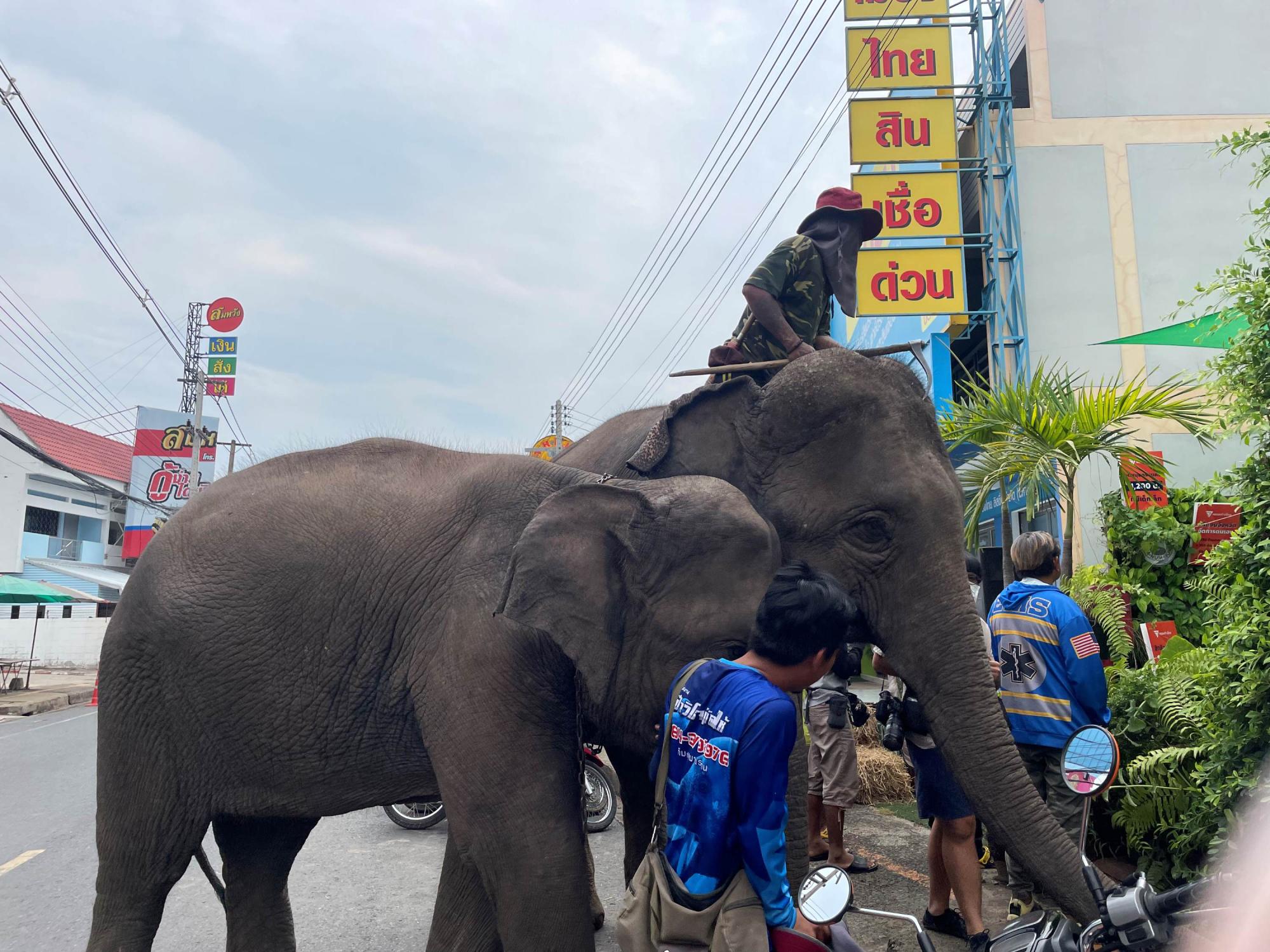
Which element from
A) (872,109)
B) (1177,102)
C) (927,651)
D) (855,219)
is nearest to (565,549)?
(927,651)

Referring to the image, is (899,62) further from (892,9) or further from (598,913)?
(598,913)

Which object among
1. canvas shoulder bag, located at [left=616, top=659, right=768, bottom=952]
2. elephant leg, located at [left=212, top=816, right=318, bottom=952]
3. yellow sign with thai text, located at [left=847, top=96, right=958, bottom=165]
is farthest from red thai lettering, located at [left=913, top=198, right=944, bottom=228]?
canvas shoulder bag, located at [left=616, top=659, right=768, bottom=952]

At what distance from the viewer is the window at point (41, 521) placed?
32.0 meters

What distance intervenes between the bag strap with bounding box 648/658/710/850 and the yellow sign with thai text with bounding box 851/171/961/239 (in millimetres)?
10795

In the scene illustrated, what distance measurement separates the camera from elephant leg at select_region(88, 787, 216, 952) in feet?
10.7

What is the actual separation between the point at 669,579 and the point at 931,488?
950mm

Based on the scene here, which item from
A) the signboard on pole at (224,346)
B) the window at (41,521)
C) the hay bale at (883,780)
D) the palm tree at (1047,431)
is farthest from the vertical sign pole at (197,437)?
the palm tree at (1047,431)

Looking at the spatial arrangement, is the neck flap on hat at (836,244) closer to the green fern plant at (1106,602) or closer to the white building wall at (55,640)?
the green fern plant at (1106,602)

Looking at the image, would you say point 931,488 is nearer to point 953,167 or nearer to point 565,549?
point 565,549

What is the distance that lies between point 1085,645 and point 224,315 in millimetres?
34386

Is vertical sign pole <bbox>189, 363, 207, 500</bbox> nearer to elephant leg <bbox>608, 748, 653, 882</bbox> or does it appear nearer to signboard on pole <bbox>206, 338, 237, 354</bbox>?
signboard on pole <bbox>206, 338, 237, 354</bbox>

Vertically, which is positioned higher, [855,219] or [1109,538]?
[855,219]

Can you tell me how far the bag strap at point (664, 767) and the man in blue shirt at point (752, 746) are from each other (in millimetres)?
15

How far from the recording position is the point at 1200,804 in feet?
12.2
